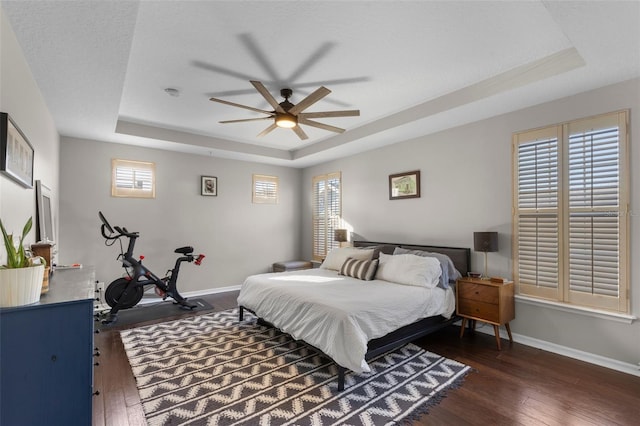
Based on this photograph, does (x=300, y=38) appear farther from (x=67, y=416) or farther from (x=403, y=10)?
(x=67, y=416)

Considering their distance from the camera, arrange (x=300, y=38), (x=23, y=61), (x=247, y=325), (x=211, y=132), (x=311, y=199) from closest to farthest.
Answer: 1. (x=23, y=61)
2. (x=300, y=38)
3. (x=247, y=325)
4. (x=211, y=132)
5. (x=311, y=199)

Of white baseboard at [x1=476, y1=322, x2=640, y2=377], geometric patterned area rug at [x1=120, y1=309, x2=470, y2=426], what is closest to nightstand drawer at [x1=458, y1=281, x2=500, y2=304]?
white baseboard at [x1=476, y1=322, x2=640, y2=377]

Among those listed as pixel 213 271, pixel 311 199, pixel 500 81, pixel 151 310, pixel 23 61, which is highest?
pixel 500 81

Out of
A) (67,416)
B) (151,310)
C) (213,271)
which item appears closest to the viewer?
(67,416)

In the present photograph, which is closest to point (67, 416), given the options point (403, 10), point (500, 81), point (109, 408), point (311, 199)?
point (109, 408)

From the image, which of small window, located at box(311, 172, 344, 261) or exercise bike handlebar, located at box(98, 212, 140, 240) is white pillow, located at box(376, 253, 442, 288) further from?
exercise bike handlebar, located at box(98, 212, 140, 240)

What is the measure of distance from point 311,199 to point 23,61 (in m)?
5.24

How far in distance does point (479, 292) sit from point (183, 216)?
5.03 m

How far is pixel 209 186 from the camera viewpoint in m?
6.05

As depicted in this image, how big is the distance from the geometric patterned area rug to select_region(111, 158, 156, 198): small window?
2570mm

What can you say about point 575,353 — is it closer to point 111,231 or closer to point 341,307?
point 341,307

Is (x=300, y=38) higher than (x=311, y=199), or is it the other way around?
(x=300, y=38)

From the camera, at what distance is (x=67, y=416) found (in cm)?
156

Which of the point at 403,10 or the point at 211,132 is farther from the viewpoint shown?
the point at 211,132
